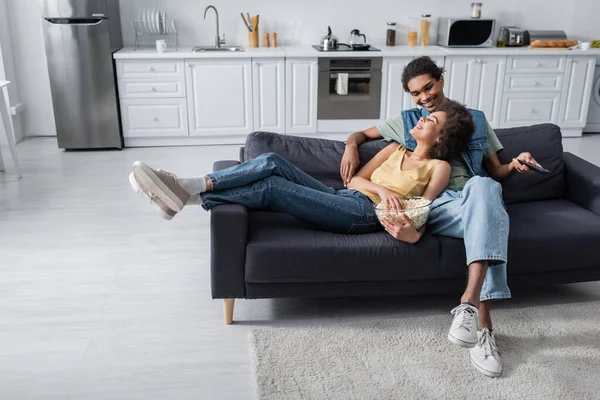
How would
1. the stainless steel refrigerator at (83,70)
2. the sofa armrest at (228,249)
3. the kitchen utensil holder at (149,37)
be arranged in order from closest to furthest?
the sofa armrest at (228,249) < the stainless steel refrigerator at (83,70) < the kitchen utensil holder at (149,37)

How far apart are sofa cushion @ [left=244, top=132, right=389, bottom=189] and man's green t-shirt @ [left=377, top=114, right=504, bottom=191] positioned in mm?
95

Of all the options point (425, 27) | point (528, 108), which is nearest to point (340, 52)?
point (425, 27)

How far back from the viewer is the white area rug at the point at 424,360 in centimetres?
196

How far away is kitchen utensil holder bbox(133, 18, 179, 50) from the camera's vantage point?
5.16 metres

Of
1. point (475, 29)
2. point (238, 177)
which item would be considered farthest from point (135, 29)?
point (238, 177)

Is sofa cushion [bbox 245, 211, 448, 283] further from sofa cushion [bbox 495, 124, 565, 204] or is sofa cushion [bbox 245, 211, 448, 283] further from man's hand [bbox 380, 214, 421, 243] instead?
sofa cushion [bbox 495, 124, 565, 204]

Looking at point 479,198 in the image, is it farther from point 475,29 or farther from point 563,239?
point 475,29

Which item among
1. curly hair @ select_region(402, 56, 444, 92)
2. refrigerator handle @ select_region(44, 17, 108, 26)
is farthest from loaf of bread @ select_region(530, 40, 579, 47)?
refrigerator handle @ select_region(44, 17, 108, 26)

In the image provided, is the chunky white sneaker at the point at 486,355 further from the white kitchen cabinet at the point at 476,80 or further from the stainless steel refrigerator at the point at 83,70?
the stainless steel refrigerator at the point at 83,70

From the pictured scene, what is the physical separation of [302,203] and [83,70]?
3.19 meters

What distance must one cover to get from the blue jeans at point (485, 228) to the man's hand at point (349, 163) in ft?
1.76

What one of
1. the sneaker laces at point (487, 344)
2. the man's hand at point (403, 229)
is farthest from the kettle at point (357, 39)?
the sneaker laces at point (487, 344)

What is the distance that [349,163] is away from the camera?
2658mm

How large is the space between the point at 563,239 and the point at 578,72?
136 inches
